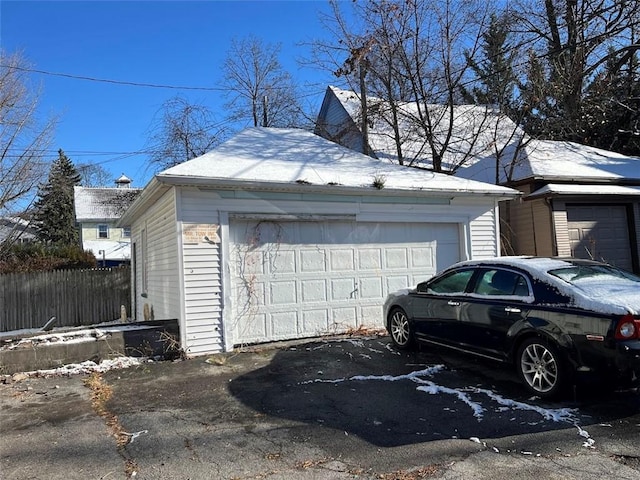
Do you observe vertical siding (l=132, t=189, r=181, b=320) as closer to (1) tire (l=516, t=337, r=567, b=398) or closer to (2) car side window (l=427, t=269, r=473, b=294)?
(2) car side window (l=427, t=269, r=473, b=294)

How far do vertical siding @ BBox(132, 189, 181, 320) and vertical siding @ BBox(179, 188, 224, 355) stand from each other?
0.26 meters

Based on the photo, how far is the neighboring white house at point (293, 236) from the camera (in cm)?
809

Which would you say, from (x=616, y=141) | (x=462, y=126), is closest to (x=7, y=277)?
(x=462, y=126)

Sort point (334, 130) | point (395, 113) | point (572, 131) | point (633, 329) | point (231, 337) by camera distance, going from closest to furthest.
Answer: point (633, 329)
point (231, 337)
point (395, 113)
point (572, 131)
point (334, 130)

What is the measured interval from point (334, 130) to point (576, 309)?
17.5 metres

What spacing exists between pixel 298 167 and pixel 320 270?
2.05 m

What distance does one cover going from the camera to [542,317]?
534cm

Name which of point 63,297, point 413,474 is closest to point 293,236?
point 413,474

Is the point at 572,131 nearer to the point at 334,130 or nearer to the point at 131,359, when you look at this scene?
the point at 334,130

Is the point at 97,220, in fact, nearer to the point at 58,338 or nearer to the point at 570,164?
the point at 58,338

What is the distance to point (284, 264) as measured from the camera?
8914 mm

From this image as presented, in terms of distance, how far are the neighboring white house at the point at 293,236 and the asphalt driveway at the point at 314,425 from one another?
5.78 ft

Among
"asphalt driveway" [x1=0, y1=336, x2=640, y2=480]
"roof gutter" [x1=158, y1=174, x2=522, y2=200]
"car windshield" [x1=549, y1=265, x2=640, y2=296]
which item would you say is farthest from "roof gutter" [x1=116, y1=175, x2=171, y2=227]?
"car windshield" [x1=549, y1=265, x2=640, y2=296]

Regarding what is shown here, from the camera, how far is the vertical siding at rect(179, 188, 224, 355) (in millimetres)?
7961
